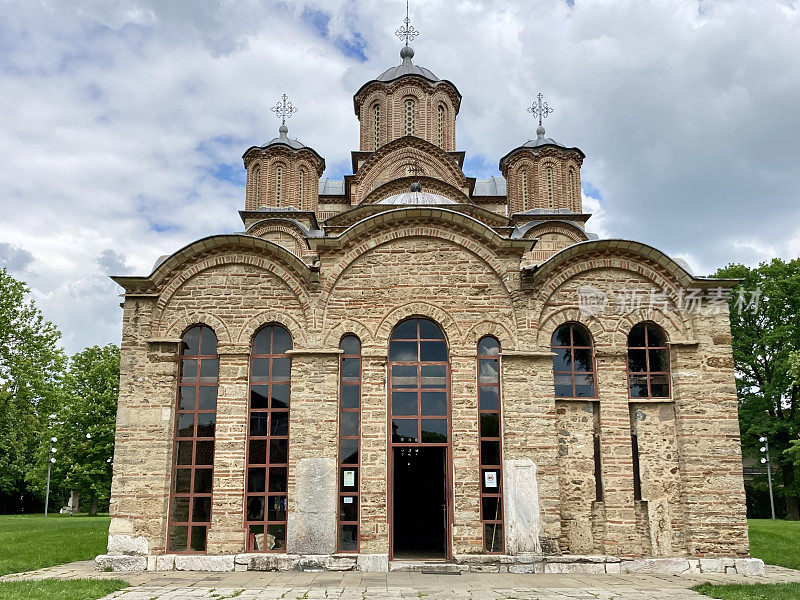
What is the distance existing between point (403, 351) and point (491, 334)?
1.56 m

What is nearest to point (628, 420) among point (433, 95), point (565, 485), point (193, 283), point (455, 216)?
point (565, 485)

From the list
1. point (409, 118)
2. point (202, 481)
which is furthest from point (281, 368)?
point (409, 118)

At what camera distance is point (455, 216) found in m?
11.8

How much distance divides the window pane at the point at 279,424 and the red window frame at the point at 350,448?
36.5 inches

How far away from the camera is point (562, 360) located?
11648 mm

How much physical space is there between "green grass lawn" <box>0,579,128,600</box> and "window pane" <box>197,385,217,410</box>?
3.01 meters

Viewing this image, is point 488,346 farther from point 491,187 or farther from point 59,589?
point 491,187

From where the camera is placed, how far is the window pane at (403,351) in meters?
11.6

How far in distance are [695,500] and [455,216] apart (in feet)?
20.4

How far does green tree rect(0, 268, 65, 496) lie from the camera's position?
75.2 feet

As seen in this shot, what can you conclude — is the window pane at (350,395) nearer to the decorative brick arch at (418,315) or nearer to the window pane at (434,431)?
the decorative brick arch at (418,315)

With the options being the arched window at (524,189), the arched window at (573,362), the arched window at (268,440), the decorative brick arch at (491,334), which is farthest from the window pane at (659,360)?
the arched window at (524,189)

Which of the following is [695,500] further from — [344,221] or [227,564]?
[344,221]

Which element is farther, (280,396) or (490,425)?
(280,396)
